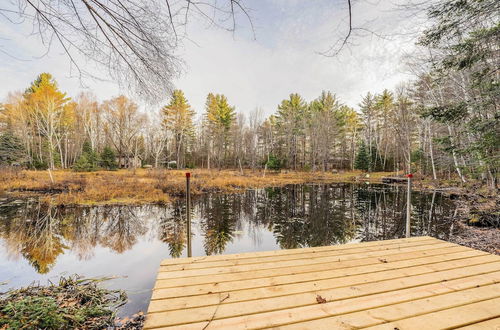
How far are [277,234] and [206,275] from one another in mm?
4231

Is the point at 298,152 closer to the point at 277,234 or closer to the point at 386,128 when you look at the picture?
the point at 386,128

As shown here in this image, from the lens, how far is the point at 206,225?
6.62 m

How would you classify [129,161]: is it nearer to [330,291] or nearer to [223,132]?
[223,132]

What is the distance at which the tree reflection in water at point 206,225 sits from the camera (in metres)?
4.93

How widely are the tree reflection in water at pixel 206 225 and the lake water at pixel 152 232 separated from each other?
22mm

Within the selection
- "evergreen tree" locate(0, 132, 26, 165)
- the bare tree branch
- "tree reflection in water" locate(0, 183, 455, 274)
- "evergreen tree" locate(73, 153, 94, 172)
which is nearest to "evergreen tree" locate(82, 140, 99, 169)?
"evergreen tree" locate(73, 153, 94, 172)

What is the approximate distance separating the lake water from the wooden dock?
173 cm

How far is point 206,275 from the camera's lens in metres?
1.85

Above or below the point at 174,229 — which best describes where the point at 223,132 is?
above

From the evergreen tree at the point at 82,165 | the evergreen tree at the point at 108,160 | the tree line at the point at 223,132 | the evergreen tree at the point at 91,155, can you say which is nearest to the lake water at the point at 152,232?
the tree line at the point at 223,132

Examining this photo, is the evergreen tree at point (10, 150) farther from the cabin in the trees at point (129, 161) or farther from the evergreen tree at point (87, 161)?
the cabin in the trees at point (129, 161)

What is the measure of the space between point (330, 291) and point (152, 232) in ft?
18.4

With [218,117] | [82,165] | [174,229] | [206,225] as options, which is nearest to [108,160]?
[82,165]

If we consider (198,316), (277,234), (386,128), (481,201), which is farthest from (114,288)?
(386,128)
